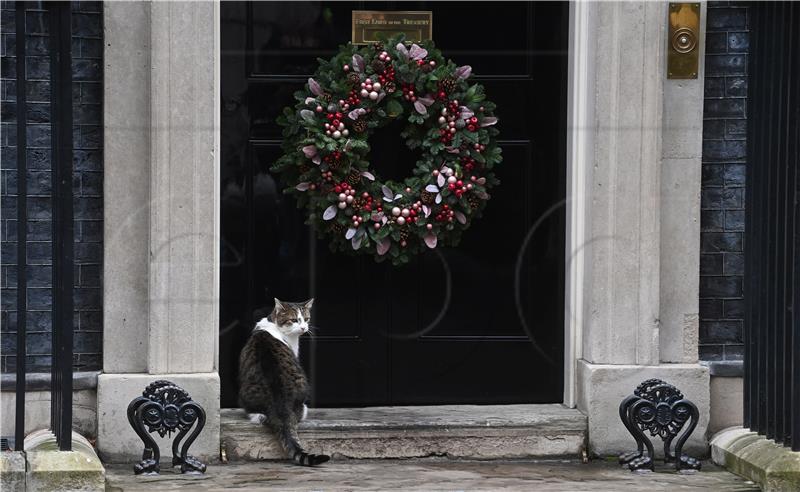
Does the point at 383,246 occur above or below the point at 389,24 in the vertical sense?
below

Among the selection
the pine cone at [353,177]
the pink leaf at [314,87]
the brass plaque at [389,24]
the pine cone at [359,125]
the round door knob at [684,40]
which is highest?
the brass plaque at [389,24]

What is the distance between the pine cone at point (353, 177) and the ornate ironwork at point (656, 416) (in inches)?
76.0

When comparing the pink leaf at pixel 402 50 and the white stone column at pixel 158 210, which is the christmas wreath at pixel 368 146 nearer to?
the pink leaf at pixel 402 50

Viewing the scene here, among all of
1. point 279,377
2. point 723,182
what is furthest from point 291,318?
point 723,182

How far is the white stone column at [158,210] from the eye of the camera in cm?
776

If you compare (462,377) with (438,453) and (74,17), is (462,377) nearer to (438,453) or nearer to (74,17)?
(438,453)

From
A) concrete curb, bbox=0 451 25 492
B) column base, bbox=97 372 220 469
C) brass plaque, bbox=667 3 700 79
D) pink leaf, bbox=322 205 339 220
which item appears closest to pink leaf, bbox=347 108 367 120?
pink leaf, bbox=322 205 339 220

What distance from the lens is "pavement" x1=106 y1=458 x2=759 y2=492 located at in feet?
23.8

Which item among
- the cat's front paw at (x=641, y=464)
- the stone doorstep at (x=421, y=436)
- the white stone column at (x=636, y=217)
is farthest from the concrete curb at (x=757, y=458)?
the stone doorstep at (x=421, y=436)

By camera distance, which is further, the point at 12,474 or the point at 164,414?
the point at 164,414

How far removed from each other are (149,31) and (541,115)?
2408mm

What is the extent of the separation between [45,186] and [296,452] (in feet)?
6.65

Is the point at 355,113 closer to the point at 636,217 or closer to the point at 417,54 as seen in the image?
the point at 417,54

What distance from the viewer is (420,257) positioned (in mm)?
8523
